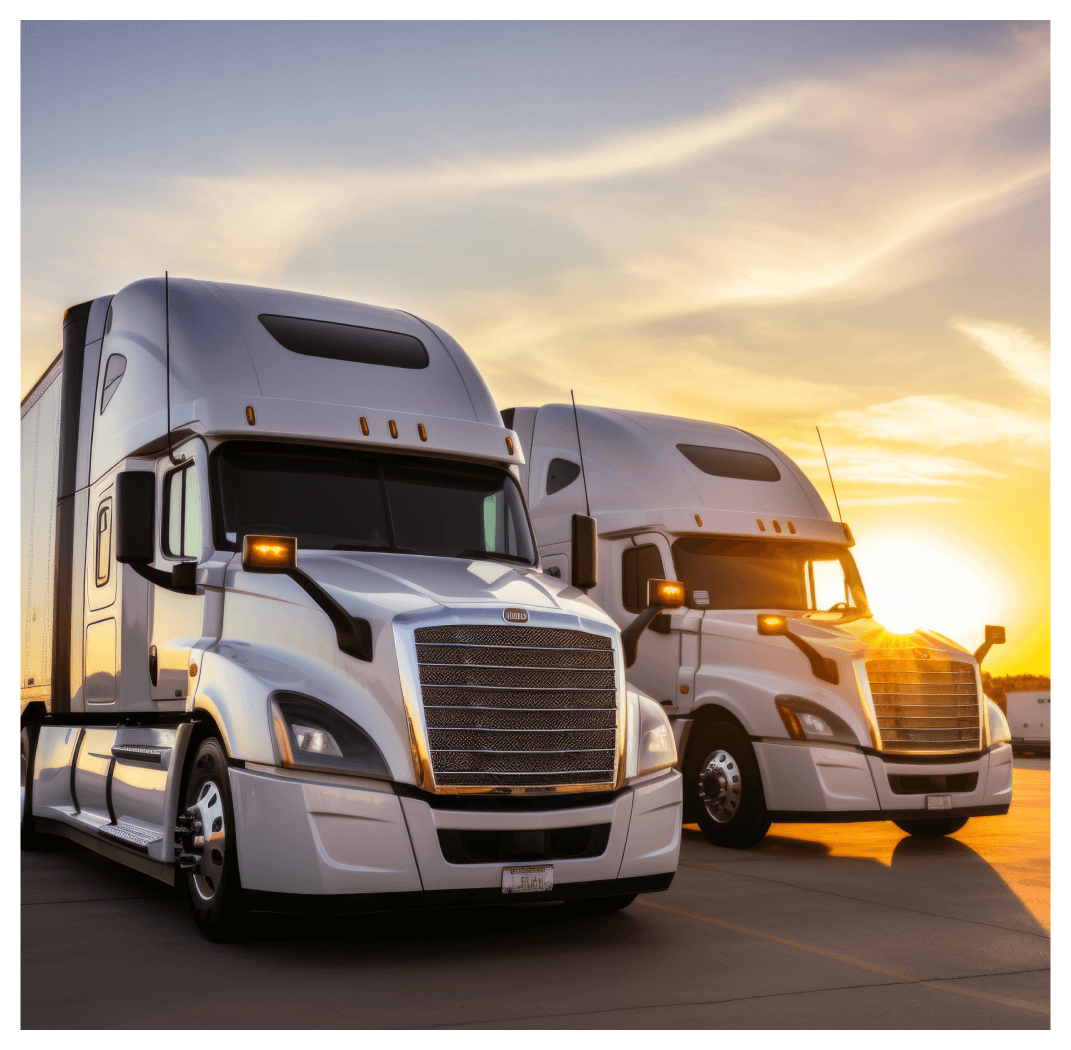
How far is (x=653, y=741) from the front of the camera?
7.30 m

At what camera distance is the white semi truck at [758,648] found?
1049 cm

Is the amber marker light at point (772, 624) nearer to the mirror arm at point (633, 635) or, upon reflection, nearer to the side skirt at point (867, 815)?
the side skirt at point (867, 815)

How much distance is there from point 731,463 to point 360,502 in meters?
5.98

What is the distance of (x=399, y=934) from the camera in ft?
23.1

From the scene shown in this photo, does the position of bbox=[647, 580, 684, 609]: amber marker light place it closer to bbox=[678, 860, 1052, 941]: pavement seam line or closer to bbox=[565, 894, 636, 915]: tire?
bbox=[565, 894, 636, 915]: tire

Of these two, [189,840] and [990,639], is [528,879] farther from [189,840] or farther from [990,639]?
[990,639]

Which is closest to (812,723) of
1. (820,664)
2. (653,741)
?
(820,664)

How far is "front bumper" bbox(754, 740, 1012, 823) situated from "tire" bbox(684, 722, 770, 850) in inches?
6.2

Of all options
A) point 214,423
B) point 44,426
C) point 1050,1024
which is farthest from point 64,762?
Answer: point 1050,1024

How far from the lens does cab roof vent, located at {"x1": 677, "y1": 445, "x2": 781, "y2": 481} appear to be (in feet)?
41.4

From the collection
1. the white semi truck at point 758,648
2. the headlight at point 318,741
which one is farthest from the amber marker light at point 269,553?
the white semi truck at point 758,648

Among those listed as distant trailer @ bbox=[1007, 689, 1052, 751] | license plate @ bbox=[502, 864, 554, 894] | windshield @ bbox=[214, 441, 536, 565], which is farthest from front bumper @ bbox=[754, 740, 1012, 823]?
distant trailer @ bbox=[1007, 689, 1052, 751]

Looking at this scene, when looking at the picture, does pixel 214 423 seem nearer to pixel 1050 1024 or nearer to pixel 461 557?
pixel 461 557

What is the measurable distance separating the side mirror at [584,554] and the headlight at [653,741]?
1619 millimetres
